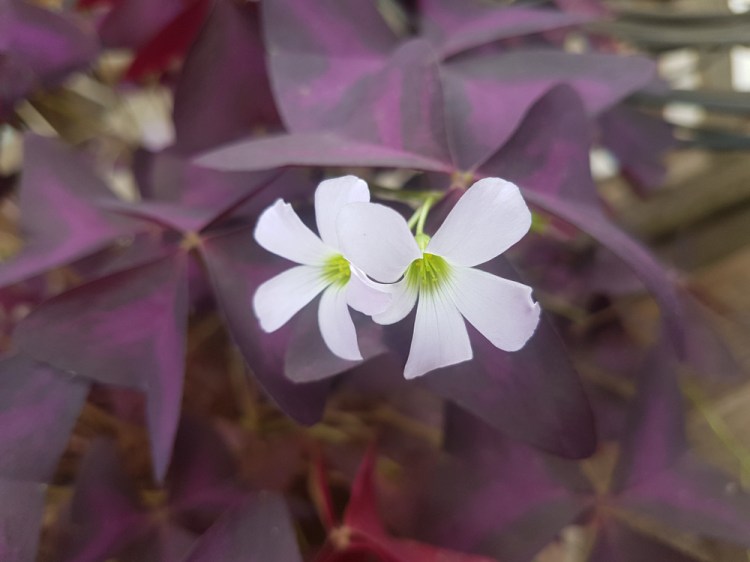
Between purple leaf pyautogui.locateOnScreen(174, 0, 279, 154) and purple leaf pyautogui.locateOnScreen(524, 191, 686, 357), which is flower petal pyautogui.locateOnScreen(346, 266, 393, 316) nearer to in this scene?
purple leaf pyautogui.locateOnScreen(524, 191, 686, 357)

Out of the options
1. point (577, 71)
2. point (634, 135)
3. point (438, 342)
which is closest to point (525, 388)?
point (438, 342)

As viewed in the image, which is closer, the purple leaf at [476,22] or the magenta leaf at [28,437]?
the magenta leaf at [28,437]

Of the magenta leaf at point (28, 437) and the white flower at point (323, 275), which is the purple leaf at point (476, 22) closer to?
the white flower at point (323, 275)

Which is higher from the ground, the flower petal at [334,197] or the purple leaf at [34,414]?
the flower petal at [334,197]

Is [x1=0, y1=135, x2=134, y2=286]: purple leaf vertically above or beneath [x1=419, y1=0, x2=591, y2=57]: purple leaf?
beneath

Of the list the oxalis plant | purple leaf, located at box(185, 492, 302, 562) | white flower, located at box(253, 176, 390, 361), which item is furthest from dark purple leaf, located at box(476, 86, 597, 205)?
purple leaf, located at box(185, 492, 302, 562)

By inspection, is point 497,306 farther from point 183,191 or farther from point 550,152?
point 183,191

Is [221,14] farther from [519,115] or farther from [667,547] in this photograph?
[667,547]

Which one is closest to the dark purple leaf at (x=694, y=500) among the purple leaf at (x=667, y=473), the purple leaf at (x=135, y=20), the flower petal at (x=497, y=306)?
the purple leaf at (x=667, y=473)
